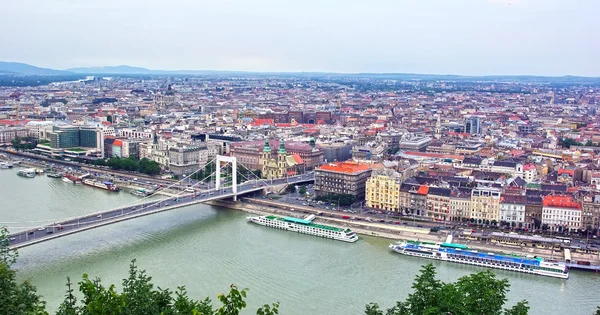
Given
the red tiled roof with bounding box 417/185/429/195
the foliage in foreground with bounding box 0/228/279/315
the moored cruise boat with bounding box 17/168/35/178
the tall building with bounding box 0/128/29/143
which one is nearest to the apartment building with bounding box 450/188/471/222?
the red tiled roof with bounding box 417/185/429/195

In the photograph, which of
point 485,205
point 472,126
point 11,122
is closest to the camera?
point 485,205

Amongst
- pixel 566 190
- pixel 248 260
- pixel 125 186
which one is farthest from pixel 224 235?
pixel 566 190

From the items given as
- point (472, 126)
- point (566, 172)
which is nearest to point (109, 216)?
point (566, 172)

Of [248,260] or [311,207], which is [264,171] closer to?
[311,207]

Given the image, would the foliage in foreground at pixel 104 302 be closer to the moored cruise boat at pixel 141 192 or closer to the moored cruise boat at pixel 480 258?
the moored cruise boat at pixel 480 258

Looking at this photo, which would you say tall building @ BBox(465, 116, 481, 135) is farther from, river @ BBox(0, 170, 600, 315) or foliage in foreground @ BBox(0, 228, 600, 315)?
foliage in foreground @ BBox(0, 228, 600, 315)

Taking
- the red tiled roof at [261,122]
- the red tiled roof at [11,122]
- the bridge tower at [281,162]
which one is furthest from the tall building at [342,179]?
the red tiled roof at [11,122]

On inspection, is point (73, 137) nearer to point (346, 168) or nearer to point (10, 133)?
point (10, 133)

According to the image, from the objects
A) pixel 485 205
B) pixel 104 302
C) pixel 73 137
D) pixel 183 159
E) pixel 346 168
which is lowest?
pixel 485 205
